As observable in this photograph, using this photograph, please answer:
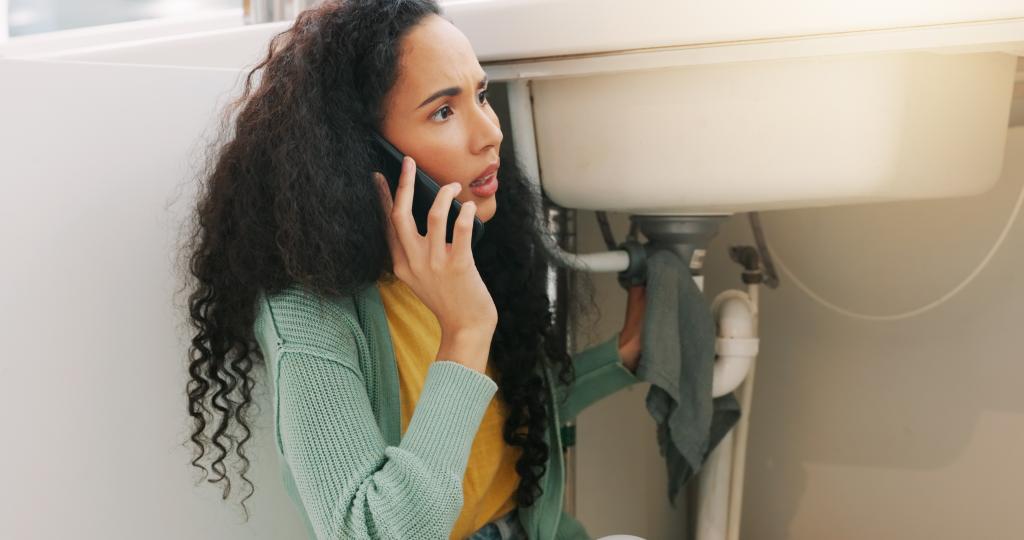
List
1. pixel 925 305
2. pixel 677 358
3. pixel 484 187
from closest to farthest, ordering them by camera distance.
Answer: pixel 484 187 → pixel 677 358 → pixel 925 305

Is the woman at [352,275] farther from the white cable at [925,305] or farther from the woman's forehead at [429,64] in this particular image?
the white cable at [925,305]

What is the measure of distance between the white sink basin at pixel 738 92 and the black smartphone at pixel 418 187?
5.9 inches

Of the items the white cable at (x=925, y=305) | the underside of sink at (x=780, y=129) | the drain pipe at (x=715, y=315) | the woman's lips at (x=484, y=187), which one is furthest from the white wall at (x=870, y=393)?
the woman's lips at (x=484, y=187)

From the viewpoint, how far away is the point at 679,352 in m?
0.94

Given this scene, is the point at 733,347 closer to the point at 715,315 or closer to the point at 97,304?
the point at 715,315

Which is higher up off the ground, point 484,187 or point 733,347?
point 484,187

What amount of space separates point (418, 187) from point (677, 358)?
0.35m

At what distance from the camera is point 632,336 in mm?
957

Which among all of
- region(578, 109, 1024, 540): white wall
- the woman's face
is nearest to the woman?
the woman's face

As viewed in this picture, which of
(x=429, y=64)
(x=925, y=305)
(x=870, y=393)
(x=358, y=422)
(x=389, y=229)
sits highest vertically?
(x=429, y=64)

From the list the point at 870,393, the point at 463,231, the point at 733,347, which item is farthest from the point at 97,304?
the point at 870,393

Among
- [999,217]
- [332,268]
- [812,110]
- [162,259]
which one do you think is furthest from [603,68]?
[999,217]

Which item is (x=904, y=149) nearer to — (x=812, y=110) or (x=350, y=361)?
(x=812, y=110)

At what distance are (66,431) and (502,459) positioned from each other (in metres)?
0.35
